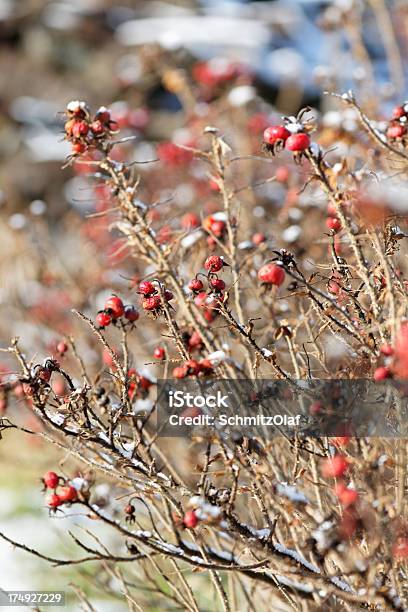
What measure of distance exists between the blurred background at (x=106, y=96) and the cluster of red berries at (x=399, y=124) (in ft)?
2.40

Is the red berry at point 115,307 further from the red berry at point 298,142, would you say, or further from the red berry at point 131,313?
the red berry at point 298,142

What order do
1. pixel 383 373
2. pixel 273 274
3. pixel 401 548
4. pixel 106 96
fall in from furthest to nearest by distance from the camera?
pixel 106 96
pixel 273 274
pixel 401 548
pixel 383 373

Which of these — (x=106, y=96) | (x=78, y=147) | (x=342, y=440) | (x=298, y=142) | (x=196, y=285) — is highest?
(x=106, y=96)

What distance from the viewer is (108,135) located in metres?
2.19

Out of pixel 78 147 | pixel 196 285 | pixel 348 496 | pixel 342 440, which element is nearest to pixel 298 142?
pixel 196 285

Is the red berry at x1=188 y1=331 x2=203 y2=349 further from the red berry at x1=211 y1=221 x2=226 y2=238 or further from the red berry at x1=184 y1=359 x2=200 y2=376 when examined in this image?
the red berry at x1=211 y1=221 x2=226 y2=238

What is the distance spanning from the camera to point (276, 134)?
1.92 metres

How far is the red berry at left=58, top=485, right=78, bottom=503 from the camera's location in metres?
1.73

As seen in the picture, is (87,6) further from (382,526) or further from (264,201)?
(382,526)

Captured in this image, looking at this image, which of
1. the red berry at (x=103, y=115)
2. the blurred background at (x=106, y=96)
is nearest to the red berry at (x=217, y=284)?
the red berry at (x=103, y=115)

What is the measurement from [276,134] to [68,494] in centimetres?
118

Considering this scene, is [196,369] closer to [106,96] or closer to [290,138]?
[290,138]

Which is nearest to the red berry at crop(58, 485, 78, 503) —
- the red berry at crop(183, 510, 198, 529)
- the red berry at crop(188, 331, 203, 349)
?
A: the red berry at crop(183, 510, 198, 529)

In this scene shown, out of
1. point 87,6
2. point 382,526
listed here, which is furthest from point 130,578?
point 87,6
